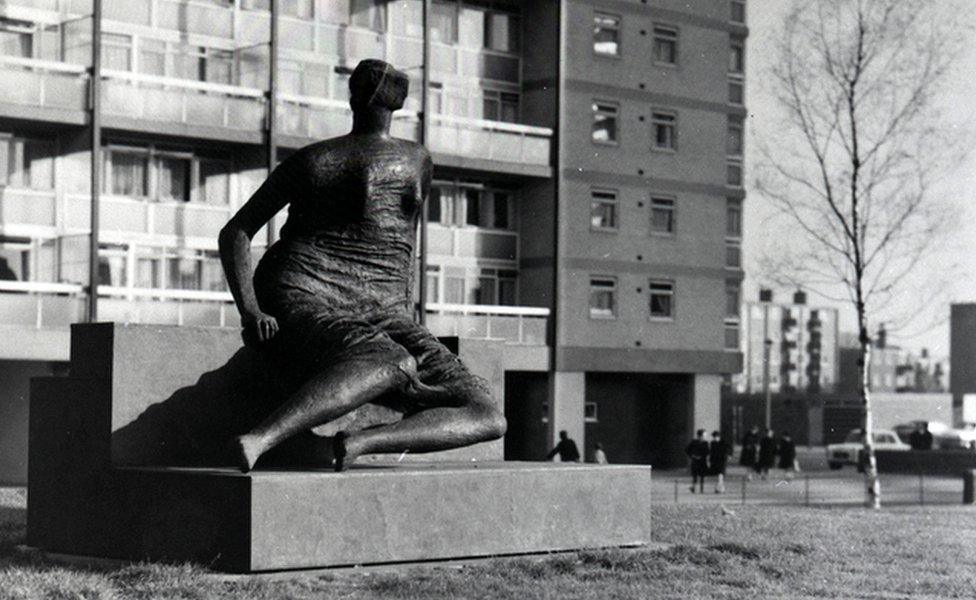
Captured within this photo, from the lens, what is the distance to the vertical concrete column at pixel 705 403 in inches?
2130

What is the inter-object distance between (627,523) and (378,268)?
2.57 metres

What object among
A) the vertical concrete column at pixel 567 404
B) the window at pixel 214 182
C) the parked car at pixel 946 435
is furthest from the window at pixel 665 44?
the parked car at pixel 946 435

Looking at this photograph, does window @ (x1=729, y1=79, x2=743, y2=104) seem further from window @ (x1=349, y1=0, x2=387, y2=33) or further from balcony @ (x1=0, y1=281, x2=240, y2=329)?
balcony @ (x1=0, y1=281, x2=240, y2=329)

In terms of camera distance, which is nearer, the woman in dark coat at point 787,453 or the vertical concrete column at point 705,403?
the woman in dark coat at point 787,453

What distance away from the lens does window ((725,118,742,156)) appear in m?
59.8

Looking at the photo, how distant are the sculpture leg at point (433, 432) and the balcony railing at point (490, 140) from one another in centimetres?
3323

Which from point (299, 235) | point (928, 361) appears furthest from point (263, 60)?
point (928, 361)

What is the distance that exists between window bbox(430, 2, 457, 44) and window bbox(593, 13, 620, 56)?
414 centimetres

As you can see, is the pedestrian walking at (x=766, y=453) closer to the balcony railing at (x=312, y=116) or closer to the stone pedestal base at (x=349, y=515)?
the balcony railing at (x=312, y=116)

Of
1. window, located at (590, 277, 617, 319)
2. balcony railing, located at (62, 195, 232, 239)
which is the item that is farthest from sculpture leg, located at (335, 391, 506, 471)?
window, located at (590, 277, 617, 319)

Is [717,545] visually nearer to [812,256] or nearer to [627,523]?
[627,523]

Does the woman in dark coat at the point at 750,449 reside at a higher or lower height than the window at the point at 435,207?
lower

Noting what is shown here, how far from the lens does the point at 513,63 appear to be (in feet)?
164

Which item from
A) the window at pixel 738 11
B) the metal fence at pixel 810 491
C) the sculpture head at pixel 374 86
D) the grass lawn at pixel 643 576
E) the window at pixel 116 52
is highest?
the window at pixel 738 11
